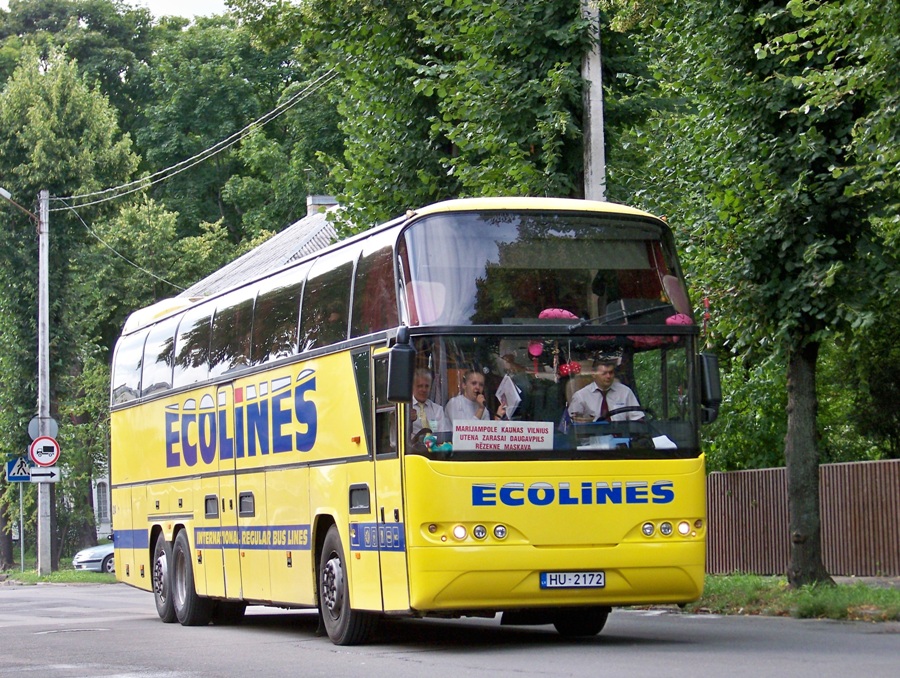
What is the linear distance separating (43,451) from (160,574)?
19699 millimetres

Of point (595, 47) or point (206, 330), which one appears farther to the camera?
point (595, 47)

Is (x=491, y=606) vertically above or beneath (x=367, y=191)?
beneath

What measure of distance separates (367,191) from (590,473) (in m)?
13.0

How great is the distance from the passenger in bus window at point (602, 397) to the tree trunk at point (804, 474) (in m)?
5.27

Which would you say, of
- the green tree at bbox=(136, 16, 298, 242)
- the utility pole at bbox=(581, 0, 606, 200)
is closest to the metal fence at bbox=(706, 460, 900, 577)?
the utility pole at bbox=(581, 0, 606, 200)

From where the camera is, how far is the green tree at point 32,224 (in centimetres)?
4422

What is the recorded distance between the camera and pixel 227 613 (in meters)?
20.0

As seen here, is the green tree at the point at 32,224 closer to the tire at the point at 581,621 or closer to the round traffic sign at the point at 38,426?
the round traffic sign at the point at 38,426

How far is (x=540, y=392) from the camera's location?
511 inches

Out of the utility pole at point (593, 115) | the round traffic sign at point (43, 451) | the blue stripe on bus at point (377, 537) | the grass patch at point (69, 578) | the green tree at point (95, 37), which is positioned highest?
the green tree at point (95, 37)

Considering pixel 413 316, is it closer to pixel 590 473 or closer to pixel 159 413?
pixel 590 473

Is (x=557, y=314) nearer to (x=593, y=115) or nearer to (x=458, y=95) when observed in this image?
(x=593, y=115)

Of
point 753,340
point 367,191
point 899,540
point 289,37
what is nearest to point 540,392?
point 753,340

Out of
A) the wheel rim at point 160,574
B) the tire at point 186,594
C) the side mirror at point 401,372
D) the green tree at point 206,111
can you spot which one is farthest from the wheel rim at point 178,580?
the green tree at point 206,111
